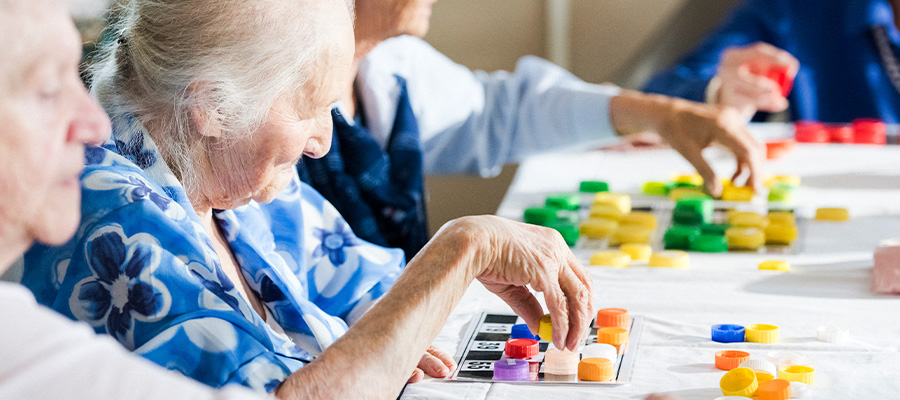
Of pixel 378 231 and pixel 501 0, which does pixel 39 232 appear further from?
pixel 501 0

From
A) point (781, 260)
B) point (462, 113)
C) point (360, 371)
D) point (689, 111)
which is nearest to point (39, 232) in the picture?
point (360, 371)

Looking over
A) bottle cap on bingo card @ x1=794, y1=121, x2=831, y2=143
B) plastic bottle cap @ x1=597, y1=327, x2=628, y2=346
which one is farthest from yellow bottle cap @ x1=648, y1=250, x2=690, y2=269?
bottle cap on bingo card @ x1=794, y1=121, x2=831, y2=143

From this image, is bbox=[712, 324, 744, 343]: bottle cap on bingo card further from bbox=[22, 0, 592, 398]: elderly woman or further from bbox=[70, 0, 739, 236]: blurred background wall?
bbox=[70, 0, 739, 236]: blurred background wall

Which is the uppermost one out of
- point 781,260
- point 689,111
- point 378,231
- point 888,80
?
point 888,80

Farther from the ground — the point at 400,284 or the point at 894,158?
the point at 894,158

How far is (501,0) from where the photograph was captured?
350cm

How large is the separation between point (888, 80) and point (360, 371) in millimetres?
2643

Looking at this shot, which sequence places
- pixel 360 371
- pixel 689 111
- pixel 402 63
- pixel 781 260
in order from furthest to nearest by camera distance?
pixel 402 63, pixel 689 111, pixel 781 260, pixel 360 371

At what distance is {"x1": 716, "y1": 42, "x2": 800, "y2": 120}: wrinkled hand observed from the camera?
2145 mm

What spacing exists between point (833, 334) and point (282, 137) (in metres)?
0.67

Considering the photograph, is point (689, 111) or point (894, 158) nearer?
point (689, 111)

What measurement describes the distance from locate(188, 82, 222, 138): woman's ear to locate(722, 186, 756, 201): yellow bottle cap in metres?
1.10

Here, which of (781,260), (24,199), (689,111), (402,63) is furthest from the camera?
(402,63)

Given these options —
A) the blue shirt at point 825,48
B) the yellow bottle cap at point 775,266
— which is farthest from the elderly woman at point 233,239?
the blue shirt at point 825,48
